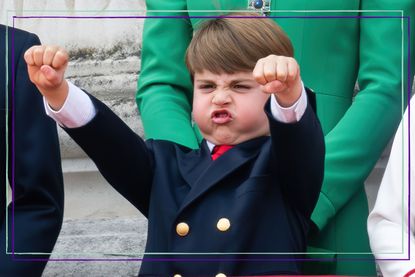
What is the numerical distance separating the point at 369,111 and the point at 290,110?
37 cm

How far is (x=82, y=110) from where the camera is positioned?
7.52ft

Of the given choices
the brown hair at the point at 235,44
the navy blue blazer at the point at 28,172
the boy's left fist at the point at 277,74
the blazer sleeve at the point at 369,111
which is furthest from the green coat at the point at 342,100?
the boy's left fist at the point at 277,74

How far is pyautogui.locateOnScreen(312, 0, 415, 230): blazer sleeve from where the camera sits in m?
2.54

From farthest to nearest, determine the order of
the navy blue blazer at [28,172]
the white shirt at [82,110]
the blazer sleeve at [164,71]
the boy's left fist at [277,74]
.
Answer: the blazer sleeve at [164,71] < the navy blue blazer at [28,172] < the white shirt at [82,110] < the boy's left fist at [277,74]

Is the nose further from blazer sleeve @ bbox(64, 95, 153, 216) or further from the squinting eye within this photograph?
blazer sleeve @ bbox(64, 95, 153, 216)

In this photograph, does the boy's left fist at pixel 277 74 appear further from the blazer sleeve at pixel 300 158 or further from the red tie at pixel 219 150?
the red tie at pixel 219 150

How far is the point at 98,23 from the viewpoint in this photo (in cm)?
276

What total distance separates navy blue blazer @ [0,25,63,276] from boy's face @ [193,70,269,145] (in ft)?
0.94

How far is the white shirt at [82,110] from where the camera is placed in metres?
2.21

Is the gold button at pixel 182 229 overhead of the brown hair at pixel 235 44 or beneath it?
beneath

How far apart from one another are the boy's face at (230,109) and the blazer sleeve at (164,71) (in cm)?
20

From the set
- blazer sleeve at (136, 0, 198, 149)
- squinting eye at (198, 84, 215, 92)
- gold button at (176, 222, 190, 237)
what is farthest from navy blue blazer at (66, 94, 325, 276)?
blazer sleeve at (136, 0, 198, 149)

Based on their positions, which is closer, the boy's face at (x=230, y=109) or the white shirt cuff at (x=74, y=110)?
the white shirt cuff at (x=74, y=110)

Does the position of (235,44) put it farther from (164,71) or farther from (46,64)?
(46,64)
